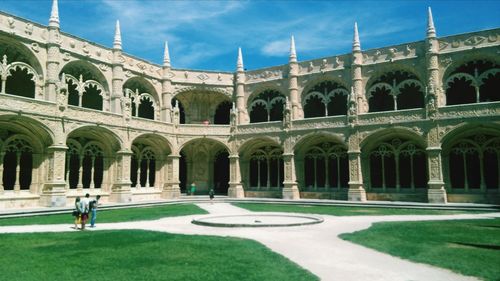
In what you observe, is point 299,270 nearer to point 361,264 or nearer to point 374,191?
point 361,264

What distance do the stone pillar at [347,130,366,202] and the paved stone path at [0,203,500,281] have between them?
11.9 m

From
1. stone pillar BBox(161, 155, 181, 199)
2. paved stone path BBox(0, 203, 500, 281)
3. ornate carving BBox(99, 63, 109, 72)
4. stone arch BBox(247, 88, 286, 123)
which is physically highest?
ornate carving BBox(99, 63, 109, 72)

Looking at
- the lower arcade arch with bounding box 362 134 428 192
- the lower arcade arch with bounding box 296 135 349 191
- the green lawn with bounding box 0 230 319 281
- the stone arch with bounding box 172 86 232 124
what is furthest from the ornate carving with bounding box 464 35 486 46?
the green lawn with bounding box 0 230 319 281

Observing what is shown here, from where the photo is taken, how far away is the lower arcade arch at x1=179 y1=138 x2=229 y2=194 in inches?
1487

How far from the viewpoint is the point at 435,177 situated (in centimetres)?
2686

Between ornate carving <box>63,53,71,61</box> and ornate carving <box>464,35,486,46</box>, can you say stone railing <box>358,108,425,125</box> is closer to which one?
ornate carving <box>464,35,486,46</box>

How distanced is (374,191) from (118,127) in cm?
2062

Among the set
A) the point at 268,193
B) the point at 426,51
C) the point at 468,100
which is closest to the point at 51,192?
the point at 268,193

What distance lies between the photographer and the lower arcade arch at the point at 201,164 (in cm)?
3778

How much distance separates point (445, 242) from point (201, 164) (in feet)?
94.1

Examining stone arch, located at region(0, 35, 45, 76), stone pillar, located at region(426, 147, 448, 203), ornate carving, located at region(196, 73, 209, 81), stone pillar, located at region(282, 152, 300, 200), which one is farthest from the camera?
ornate carving, located at region(196, 73, 209, 81)

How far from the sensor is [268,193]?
34688mm

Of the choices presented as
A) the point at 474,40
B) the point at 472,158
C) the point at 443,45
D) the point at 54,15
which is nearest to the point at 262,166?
the point at 472,158

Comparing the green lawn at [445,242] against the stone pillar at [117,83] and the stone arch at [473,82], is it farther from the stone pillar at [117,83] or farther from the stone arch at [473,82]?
the stone pillar at [117,83]
